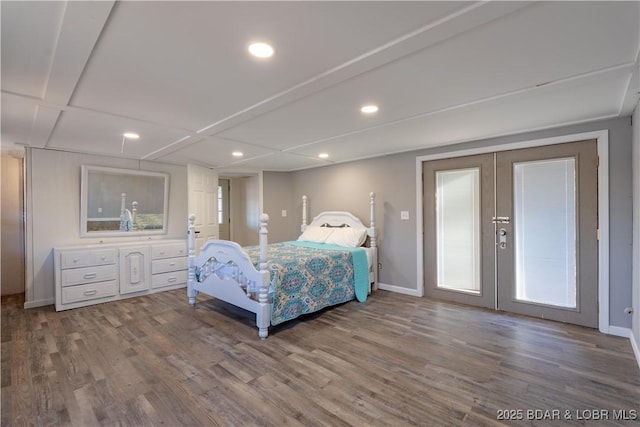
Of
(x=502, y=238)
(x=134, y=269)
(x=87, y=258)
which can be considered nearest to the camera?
(x=502, y=238)

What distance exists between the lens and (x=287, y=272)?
3.11 metres

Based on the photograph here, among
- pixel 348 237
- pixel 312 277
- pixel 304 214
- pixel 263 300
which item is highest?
pixel 304 214

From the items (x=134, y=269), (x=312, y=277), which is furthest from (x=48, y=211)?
(x=312, y=277)

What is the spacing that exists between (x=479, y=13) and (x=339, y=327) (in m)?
2.86

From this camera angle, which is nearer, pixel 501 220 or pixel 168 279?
pixel 501 220

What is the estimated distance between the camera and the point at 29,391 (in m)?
1.98

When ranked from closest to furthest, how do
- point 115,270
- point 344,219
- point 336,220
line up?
point 115,270, point 344,219, point 336,220

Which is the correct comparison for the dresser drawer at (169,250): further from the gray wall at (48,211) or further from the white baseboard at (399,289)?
the white baseboard at (399,289)

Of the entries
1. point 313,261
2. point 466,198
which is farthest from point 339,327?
point 466,198

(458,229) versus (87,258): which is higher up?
(458,229)

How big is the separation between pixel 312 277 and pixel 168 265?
263 cm

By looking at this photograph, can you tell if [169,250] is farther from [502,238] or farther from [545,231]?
[545,231]

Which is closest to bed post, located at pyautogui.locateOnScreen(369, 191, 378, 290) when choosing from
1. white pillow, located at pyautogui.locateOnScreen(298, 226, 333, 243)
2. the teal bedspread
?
the teal bedspread

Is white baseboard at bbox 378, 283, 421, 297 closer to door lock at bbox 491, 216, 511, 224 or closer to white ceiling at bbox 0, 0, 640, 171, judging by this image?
door lock at bbox 491, 216, 511, 224
